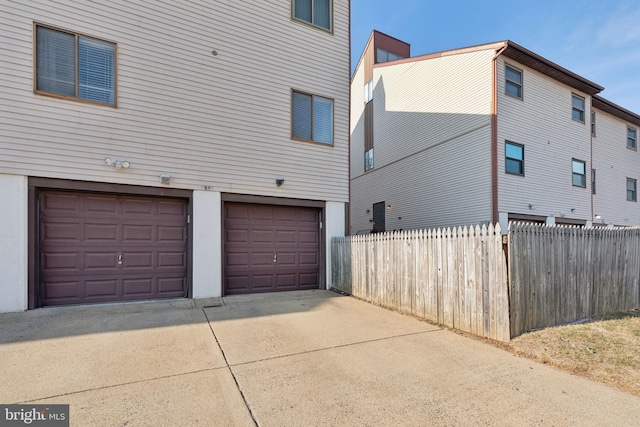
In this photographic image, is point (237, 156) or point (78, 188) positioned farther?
point (237, 156)

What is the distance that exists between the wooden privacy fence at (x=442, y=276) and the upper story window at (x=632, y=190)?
1766 cm

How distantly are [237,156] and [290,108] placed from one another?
2.04 meters

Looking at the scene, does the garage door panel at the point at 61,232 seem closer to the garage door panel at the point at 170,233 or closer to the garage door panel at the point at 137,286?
the garage door panel at the point at 137,286

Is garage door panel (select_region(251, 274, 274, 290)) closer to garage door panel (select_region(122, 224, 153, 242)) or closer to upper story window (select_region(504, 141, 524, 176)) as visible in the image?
garage door panel (select_region(122, 224, 153, 242))

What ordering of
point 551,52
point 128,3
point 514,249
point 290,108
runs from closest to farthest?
point 514,249, point 128,3, point 290,108, point 551,52

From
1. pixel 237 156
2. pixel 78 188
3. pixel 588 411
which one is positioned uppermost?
pixel 237 156

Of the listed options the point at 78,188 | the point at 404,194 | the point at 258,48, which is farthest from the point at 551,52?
the point at 78,188

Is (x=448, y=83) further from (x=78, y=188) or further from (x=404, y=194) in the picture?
(x=78, y=188)

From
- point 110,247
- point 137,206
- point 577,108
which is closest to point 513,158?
point 577,108

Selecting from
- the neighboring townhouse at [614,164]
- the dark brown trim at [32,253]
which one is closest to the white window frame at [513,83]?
the neighboring townhouse at [614,164]

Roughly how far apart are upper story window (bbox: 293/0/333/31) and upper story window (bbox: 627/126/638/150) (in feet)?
59.5

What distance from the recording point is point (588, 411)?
265 cm

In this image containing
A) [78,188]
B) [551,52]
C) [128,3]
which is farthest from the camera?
[551,52]

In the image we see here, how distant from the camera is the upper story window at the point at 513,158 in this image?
422 inches
